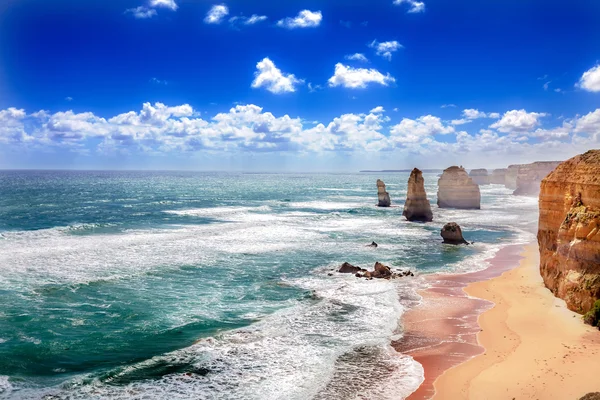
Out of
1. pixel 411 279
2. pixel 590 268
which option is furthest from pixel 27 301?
pixel 590 268

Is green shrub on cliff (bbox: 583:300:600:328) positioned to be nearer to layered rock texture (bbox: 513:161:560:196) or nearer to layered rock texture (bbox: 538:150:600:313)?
layered rock texture (bbox: 538:150:600:313)

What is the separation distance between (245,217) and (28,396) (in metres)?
56.0

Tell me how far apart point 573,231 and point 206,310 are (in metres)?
19.6

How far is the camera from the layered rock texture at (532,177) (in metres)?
126

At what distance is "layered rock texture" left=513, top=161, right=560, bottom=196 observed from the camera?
→ 4968 inches

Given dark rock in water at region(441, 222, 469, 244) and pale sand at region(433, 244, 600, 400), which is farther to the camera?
dark rock in water at region(441, 222, 469, 244)

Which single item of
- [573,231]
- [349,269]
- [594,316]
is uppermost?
[573,231]

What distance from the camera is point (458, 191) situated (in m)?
84.2

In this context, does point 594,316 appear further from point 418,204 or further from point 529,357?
point 418,204

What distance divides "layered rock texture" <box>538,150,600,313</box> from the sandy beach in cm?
104

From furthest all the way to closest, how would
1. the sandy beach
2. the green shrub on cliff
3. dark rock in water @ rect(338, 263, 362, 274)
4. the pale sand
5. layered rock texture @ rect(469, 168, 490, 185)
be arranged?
layered rock texture @ rect(469, 168, 490, 185) < dark rock in water @ rect(338, 263, 362, 274) < the green shrub on cliff < the sandy beach < the pale sand

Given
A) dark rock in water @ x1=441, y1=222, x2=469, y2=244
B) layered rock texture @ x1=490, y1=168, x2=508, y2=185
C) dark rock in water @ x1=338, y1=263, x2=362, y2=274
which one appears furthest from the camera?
layered rock texture @ x1=490, y1=168, x2=508, y2=185

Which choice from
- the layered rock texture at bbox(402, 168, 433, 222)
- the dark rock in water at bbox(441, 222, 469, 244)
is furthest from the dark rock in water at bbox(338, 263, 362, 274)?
the layered rock texture at bbox(402, 168, 433, 222)

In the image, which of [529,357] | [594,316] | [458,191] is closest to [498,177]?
[458,191]
